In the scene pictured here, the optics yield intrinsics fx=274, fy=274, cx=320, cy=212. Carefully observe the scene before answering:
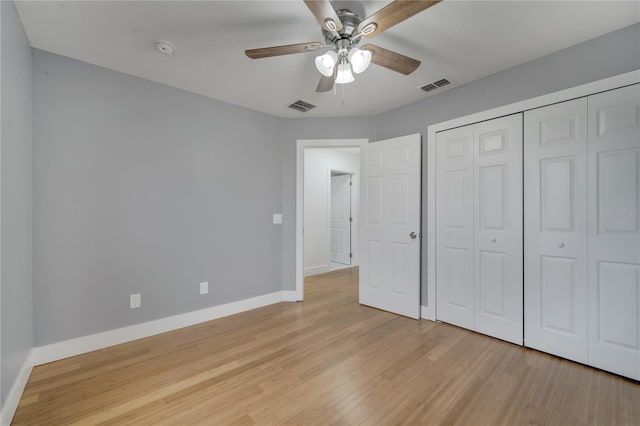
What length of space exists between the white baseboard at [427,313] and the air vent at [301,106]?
270cm

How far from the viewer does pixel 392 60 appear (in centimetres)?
183

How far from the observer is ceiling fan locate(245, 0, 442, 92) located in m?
1.37

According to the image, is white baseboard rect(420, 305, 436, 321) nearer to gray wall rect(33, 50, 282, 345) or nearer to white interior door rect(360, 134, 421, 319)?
white interior door rect(360, 134, 421, 319)

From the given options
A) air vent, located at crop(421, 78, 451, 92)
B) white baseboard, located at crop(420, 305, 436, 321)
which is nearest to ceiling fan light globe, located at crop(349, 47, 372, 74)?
air vent, located at crop(421, 78, 451, 92)

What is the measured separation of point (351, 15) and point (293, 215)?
2.48 m

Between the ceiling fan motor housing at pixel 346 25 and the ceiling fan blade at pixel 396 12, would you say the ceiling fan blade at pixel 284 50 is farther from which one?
the ceiling fan blade at pixel 396 12

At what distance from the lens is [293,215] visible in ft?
12.3

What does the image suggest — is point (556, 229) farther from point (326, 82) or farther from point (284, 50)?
point (284, 50)

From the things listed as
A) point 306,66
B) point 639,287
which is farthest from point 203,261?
point 639,287

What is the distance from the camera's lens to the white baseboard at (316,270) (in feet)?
17.5

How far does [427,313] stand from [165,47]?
355 centimetres

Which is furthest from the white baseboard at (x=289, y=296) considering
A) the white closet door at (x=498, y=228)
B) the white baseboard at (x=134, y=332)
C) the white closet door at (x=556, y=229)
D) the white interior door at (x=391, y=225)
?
the white closet door at (x=556, y=229)

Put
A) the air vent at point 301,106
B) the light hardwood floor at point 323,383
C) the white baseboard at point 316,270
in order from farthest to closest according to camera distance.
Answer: the white baseboard at point 316,270, the air vent at point 301,106, the light hardwood floor at point 323,383

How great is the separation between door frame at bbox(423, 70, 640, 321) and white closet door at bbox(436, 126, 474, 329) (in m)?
0.05
